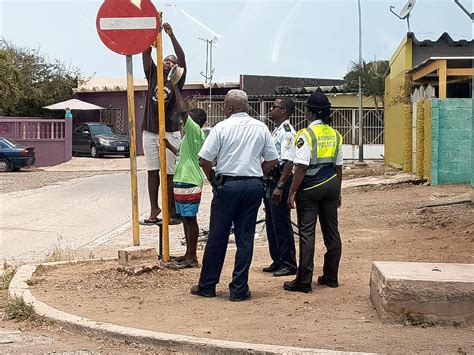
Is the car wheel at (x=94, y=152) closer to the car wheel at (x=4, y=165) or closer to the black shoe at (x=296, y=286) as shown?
the car wheel at (x=4, y=165)

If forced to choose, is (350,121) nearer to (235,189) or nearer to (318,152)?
(318,152)

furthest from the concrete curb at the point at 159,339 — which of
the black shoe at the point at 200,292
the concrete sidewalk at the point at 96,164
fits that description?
the concrete sidewalk at the point at 96,164

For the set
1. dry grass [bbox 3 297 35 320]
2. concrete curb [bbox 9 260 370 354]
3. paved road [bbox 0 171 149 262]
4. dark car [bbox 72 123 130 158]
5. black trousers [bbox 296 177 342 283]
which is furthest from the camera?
dark car [bbox 72 123 130 158]

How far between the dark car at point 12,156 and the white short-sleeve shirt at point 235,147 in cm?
2645

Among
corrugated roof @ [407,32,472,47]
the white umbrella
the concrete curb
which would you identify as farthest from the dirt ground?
the white umbrella

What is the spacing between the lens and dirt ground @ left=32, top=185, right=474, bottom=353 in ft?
19.9

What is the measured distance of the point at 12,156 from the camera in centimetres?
3244

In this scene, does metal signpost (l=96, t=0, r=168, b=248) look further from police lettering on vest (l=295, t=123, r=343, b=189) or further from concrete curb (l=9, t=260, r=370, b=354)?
concrete curb (l=9, t=260, r=370, b=354)

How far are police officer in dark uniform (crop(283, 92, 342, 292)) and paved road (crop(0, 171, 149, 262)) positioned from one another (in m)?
4.55

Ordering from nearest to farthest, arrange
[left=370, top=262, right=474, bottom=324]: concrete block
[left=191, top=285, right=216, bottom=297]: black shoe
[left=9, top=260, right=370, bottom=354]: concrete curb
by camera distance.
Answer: [left=9, top=260, right=370, bottom=354]: concrete curb → [left=370, top=262, right=474, bottom=324]: concrete block → [left=191, top=285, right=216, bottom=297]: black shoe

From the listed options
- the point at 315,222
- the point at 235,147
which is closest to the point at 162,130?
the point at 235,147

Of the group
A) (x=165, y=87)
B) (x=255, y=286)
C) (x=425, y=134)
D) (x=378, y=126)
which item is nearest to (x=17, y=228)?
(x=165, y=87)

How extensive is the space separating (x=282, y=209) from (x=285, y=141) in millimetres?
716

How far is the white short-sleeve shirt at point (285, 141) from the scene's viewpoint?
8.39 metres
